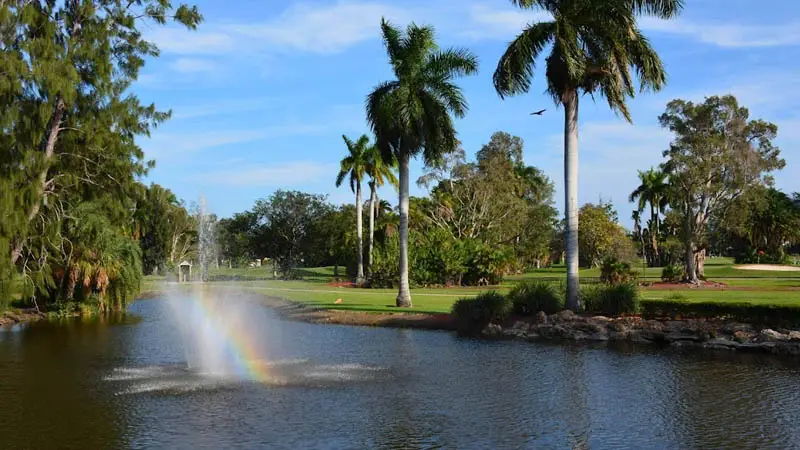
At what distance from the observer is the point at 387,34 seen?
38.6 meters

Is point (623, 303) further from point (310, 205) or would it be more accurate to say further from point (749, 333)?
point (310, 205)

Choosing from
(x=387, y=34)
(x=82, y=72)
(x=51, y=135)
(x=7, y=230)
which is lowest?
(x=7, y=230)

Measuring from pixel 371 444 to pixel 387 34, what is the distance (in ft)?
95.8

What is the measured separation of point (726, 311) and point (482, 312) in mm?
9411

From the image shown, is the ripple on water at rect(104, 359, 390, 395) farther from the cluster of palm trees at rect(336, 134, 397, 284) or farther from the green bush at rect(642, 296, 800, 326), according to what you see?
the cluster of palm trees at rect(336, 134, 397, 284)

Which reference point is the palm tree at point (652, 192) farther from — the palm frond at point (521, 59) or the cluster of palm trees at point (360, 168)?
the palm frond at point (521, 59)

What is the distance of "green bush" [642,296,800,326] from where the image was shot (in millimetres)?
24844

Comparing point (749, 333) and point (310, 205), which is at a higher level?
point (310, 205)

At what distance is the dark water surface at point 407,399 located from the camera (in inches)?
530

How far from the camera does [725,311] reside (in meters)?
26.8

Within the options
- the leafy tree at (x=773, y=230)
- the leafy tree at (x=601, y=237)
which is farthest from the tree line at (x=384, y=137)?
the leafy tree at (x=773, y=230)

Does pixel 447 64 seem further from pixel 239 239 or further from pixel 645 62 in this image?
pixel 239 239

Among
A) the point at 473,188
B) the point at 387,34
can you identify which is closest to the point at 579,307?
the point at 387,34

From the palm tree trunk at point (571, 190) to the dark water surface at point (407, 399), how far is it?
576 centimetres
